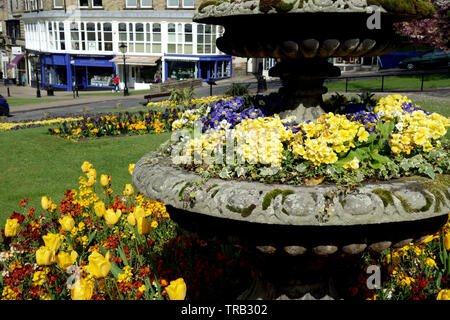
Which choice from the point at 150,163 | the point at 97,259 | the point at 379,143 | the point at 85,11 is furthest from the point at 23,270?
the point at 85,11

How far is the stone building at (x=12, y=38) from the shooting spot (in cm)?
4831

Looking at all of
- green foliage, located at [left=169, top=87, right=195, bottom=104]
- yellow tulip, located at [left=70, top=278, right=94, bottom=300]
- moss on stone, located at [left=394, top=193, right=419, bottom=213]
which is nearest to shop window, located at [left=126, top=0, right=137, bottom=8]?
green foliage, located at [left=169, top=87, right=195, bottom=104]

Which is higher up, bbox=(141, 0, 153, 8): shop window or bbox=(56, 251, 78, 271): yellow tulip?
bbox=(141, 0, 153, 8): shop window

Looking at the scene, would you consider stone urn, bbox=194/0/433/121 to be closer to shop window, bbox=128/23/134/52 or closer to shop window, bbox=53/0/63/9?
shop window, bbox=128/23/134/52

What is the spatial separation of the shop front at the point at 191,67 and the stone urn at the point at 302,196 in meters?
33.8

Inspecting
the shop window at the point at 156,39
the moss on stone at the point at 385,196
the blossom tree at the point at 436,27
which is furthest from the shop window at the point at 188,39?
the moss on stone at the point at 385,196

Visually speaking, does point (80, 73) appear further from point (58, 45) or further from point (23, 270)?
point (23, 270)

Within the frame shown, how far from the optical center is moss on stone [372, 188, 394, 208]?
7.29 feet

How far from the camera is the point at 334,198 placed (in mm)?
2244

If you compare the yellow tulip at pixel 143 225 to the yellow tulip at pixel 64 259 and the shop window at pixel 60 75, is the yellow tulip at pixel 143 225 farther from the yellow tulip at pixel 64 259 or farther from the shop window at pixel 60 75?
the shop window at pixel 60 75

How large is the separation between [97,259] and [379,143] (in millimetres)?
2072

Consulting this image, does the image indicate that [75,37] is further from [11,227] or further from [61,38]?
[11,227]

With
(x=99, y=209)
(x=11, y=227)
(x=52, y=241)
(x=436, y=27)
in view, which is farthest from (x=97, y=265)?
(x=436, y=27)

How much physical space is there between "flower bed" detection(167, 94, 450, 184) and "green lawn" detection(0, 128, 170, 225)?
4373 millimetres
